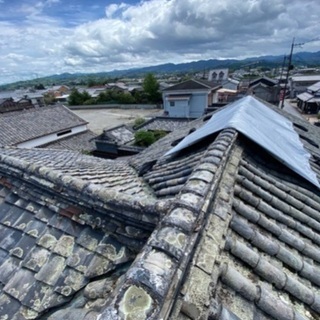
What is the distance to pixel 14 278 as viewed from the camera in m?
2.81

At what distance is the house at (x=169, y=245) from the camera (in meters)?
1.62

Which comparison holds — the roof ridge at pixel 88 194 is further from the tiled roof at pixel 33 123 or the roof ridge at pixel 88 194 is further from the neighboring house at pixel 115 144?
the tiled roof at pixel 33 123

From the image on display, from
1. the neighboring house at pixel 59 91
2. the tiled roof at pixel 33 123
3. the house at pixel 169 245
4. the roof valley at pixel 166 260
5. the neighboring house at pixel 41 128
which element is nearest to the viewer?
the roof valley at pixel 166 260

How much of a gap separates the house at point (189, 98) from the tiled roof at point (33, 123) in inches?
669

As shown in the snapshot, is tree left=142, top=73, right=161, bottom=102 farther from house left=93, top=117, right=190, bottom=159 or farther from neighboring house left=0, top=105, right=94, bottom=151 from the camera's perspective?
house left=93, top=117, right=190, bottom=159

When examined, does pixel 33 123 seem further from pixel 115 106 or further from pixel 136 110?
pixel 115 106

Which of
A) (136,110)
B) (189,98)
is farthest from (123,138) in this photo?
(136,110)

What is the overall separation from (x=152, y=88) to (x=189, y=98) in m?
17.2

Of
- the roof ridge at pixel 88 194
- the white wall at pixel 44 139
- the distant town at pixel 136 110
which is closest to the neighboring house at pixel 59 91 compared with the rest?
the distant town at pixel 136 110

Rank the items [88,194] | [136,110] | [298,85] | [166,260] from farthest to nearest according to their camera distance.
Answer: [298,85] < [136,110] < [88,194] < [166,260]

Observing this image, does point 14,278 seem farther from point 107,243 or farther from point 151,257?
point 151,257

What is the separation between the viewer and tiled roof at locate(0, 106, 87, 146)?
822 inches

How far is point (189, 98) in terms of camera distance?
38156mm

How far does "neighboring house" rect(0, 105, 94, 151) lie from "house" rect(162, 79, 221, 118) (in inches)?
654
